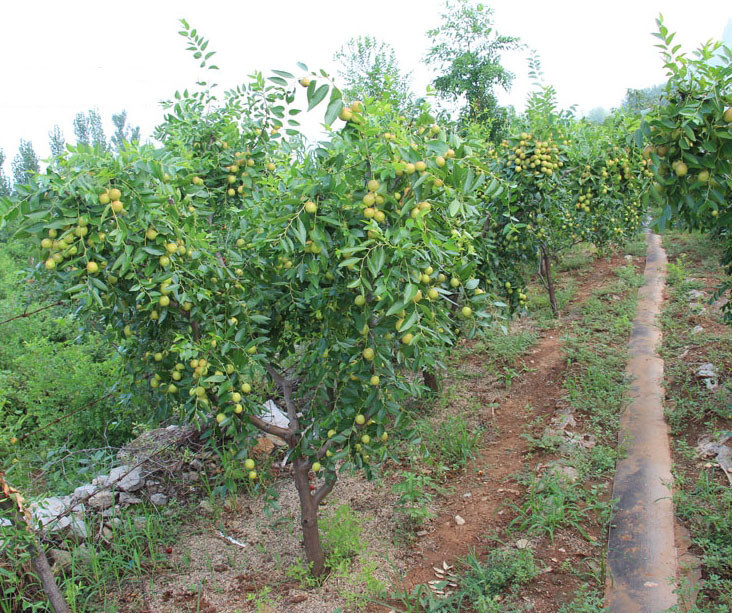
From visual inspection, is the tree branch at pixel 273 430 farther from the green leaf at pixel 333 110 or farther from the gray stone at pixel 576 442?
the gray stone at pixel 576 442

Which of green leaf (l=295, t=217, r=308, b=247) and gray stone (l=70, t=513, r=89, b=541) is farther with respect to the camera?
gray stone (l=70, t=513, r=89, b=541)

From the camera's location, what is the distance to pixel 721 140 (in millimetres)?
1917

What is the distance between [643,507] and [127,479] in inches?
113

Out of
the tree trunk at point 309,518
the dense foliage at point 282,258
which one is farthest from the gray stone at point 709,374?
the tree trunk at point 309,518

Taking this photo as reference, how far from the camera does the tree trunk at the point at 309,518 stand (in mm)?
2586

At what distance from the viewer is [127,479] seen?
337 centimetres

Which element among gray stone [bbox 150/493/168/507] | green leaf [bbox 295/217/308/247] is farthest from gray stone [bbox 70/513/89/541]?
green leaf [bbox 295/217/308/247]

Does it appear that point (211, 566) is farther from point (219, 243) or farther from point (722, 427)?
point (722, 427)

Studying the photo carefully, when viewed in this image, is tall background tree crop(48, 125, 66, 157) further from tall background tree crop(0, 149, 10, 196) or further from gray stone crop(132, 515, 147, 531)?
gray stone crop(132, 515, 147, 531)

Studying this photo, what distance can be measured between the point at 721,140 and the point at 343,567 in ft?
7.44

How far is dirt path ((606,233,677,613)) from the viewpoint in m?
2.33

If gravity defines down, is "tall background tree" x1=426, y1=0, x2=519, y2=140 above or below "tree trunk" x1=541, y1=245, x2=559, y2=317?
above

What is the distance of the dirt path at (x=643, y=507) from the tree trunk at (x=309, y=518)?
4.11 feet

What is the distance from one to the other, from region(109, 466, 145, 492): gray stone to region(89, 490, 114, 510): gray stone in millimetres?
65
